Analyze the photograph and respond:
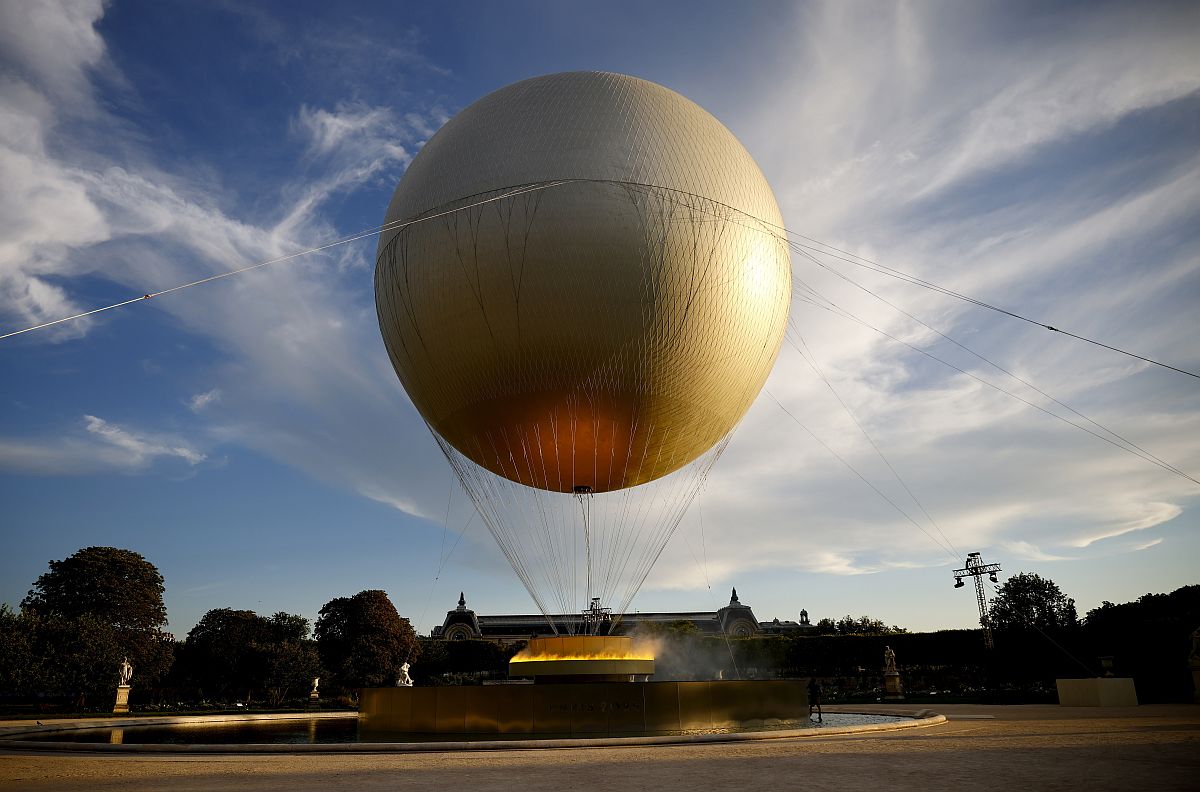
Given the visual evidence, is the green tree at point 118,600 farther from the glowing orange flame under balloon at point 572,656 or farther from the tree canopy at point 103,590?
the glowing orange flame under balloon at point 572,656

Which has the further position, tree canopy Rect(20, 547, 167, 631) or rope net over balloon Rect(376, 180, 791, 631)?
tree canopy Rect(20, 547, 167, 631)

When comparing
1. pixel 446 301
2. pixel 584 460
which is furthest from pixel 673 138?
pixel 584 460

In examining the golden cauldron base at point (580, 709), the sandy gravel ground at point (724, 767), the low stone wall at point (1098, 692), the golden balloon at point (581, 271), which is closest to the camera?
the sandy gravel ground at point (724, 767)

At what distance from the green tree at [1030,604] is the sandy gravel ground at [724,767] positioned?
233ft

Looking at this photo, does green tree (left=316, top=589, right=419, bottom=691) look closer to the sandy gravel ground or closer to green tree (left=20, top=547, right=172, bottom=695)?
green tree (left=20, top=547, right=172, bottom=695)

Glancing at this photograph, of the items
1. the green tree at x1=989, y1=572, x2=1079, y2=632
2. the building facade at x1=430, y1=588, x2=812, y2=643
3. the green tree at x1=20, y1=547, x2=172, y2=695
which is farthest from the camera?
the building facade at x1=430, y1=588, x2=812, y2=643

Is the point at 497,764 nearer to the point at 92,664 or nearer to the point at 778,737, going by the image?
the point at 778,737

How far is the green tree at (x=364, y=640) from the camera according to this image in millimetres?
54281

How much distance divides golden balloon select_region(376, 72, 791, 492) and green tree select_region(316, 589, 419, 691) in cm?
4365

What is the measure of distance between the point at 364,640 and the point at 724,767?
50.9 meters

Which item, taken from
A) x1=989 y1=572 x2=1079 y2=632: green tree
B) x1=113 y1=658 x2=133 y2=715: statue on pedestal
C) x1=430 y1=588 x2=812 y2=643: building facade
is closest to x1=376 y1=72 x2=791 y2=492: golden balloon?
x1=113 y1=658 x2=133 y2=715: statue on pedestal

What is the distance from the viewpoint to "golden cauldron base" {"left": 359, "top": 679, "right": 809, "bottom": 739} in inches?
577

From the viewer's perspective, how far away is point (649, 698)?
14773 millimetres

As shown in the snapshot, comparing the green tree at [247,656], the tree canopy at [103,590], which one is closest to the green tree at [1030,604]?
the green tree at [247,656]
